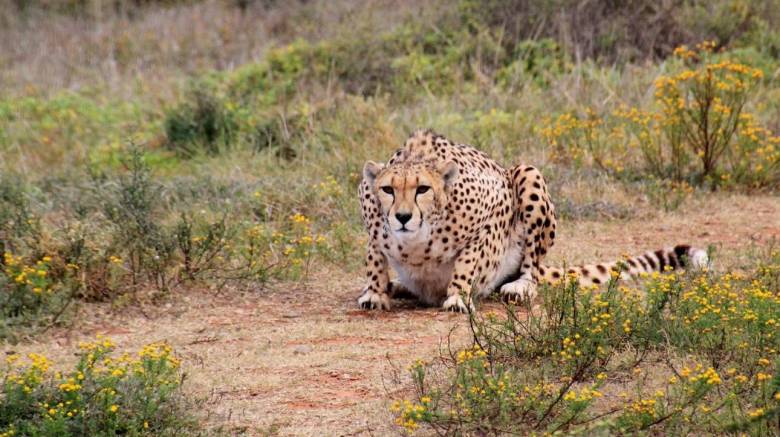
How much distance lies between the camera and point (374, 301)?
228 inches

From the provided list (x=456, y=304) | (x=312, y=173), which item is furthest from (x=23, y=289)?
(x=312, y=173)

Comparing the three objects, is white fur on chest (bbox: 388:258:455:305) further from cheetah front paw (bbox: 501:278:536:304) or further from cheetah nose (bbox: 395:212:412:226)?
cheetah nose (bbox: 395:212:412:226)

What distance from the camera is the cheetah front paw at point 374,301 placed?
5785 mm

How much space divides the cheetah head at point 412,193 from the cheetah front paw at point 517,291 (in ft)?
2.18

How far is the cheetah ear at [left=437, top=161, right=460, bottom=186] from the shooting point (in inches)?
219

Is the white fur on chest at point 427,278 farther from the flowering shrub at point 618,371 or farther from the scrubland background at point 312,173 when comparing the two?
the flowering shrub at point 618,371

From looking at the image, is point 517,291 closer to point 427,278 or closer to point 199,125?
point 427,278

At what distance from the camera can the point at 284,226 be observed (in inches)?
292

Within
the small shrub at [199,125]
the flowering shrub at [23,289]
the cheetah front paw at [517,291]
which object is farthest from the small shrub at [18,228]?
the small shrub at [199,125]

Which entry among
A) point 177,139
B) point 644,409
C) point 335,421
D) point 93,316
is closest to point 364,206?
point 93,316

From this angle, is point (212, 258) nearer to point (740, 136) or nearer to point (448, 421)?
point (448, 421)

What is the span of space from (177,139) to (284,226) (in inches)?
119

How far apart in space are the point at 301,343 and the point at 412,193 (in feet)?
2.80

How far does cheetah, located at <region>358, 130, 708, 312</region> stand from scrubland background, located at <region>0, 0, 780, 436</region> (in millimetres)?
233
